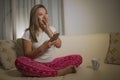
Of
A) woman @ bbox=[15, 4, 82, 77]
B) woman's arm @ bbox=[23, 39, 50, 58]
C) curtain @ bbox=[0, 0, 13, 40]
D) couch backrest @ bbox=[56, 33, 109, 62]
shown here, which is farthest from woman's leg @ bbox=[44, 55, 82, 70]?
curtain @ bbox=[0, 0, 13, 40]

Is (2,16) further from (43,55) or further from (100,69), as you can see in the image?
(100,69)

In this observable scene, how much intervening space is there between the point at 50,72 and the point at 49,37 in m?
0.44

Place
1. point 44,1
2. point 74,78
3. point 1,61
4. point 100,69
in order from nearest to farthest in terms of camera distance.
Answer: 1. point 74,78
2. point 100,69
3. point 1,61
4. point 44,1

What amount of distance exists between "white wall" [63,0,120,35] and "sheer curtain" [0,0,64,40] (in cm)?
14

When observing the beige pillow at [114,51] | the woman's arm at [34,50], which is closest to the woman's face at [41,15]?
the woman's arm at [34,50]

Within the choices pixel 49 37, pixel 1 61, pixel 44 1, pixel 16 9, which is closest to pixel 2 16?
pixel 16 9

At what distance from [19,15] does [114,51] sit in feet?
5.72

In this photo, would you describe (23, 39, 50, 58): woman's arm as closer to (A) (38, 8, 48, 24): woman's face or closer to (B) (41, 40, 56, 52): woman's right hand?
(B) (41, 40, 56, 52): woman's right hand

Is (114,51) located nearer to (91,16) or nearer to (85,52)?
(85,52)

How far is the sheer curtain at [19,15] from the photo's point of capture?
3.16 meters

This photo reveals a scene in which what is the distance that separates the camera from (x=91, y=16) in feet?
10.0

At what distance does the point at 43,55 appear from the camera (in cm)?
198

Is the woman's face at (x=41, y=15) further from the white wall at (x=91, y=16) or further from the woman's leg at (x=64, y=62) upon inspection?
the white wall at (x=91, y=16)

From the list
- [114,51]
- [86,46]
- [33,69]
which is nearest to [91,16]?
[86,46]
